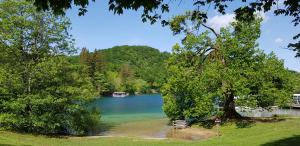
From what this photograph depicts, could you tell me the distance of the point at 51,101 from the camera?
31359 mm

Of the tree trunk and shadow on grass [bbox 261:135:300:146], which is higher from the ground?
the tree trunk

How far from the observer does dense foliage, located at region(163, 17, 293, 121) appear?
36125 millimetres

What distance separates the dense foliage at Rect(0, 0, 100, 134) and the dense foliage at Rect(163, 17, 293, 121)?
1002cm

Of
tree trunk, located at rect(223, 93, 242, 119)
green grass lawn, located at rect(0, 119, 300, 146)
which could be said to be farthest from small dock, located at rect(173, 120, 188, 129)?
green grass lawn, located at rect(0, 119, 300, 146)

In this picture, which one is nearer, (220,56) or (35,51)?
(35,51)

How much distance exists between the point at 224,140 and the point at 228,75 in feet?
33.1

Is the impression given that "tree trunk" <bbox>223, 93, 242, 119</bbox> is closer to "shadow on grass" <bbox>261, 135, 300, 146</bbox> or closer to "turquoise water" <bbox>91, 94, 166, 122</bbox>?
"turquoise water" <bbox>91, 94, 166, 122</bbox>

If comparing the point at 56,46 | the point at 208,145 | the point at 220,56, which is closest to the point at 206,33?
the point at 220,56

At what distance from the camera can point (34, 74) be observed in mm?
32125

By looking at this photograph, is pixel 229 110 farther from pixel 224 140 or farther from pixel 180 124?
pixel 224 140

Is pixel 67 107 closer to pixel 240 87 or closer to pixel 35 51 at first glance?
pixel 35 51

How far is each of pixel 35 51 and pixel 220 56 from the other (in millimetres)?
16692

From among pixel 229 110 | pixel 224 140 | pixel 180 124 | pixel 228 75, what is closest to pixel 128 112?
pixel 180 124

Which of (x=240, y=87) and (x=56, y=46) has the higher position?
(x=56, y=46)
